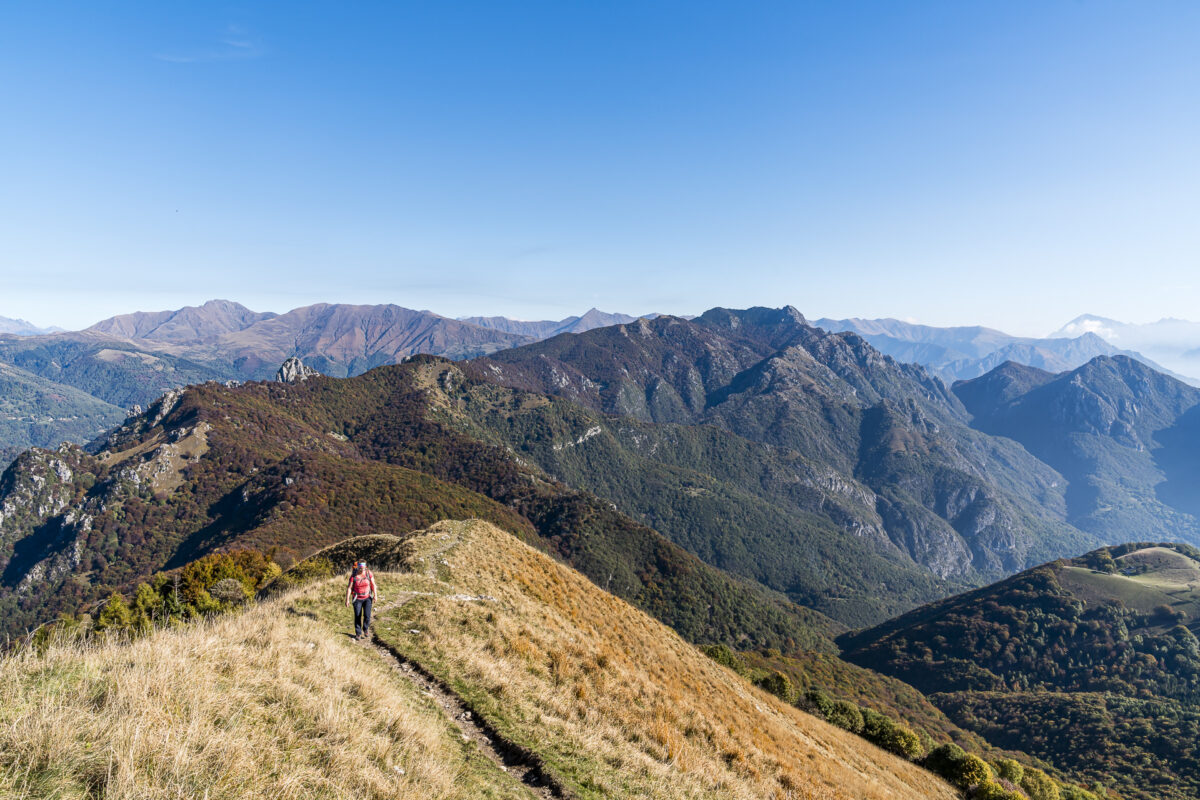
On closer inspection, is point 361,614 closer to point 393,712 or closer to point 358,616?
point 358,616

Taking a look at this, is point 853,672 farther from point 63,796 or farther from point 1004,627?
point 63,796

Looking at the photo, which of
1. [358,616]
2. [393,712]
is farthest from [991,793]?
[393,712]

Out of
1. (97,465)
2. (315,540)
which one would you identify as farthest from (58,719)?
(97,465)

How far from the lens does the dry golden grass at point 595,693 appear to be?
14.7 meters

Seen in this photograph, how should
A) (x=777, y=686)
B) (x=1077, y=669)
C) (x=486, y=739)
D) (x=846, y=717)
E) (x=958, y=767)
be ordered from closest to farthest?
1. (x=486, y=739)
2. (x=958, y=767)
3. (x=846, y=717)
4. (x=777, y=686)
5. (x=1077, y=669)

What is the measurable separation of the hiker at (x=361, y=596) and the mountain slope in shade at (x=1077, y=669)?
146 metres

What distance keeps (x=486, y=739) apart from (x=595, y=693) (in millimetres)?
5913

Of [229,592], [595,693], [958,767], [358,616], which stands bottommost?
[958,767]

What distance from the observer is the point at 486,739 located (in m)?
13.9

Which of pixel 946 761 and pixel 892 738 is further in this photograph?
pixel 892 738

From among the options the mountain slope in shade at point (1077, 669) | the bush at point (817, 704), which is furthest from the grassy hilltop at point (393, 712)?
the mountain slope in shade at point (1077, 669)

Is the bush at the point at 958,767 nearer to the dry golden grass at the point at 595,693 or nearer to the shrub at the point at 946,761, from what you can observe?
A: the shrub at the point at 946,761

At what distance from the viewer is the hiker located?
1847 centimetres

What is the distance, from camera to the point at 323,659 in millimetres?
12711
